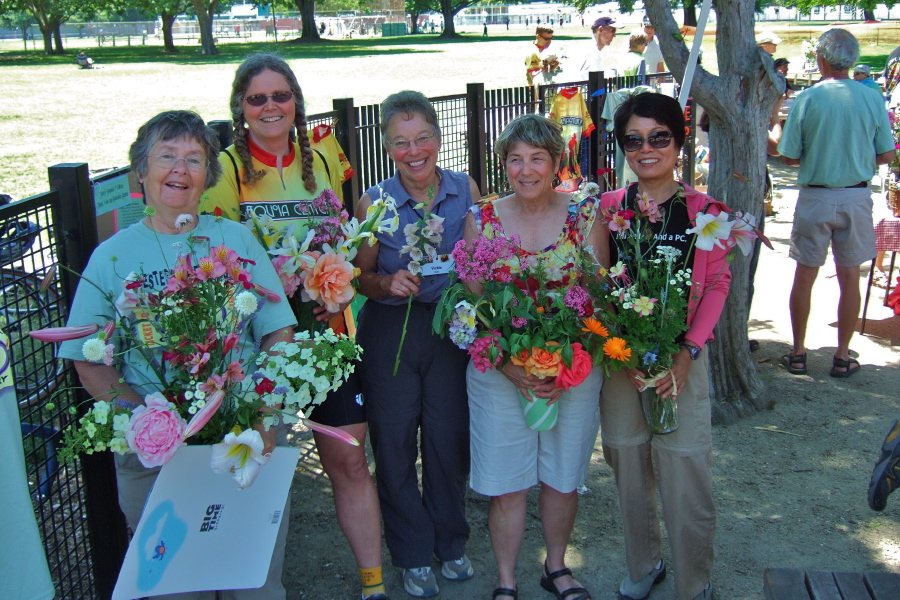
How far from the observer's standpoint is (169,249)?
253 cm

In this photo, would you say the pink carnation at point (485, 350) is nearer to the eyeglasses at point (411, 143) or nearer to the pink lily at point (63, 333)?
the eyeglasses at point (411, 143)

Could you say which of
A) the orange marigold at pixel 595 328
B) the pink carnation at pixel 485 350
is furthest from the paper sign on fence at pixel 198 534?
the orange marigold at pixel 595 328

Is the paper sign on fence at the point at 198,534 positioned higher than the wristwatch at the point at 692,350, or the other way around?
the wristwatch at the point at 692,350

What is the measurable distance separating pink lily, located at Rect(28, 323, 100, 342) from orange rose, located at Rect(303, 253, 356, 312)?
706mm

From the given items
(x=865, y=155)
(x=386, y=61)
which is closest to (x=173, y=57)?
(x=386, y=61)

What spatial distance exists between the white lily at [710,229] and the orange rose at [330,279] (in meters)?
1.17

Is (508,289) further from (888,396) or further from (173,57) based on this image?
(173,57)

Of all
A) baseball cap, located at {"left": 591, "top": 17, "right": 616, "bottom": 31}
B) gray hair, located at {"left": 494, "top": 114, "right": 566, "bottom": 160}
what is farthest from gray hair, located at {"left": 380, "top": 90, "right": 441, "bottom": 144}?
baseball cap, located at {"left": 591, "top": 17, "right": 616, "bottom": 31}

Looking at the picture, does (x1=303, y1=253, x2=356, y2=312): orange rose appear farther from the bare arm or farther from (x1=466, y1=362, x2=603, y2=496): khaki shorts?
(x1=466, y1=362, x2=603, y2=496): khaki shorts

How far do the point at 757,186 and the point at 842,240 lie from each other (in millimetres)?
1034

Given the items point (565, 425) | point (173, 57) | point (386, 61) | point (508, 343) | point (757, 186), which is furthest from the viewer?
point (173, 57)

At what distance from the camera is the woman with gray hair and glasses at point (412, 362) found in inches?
123

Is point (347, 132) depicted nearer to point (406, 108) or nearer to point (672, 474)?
point (406, 108)

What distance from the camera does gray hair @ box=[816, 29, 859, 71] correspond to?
501cm
